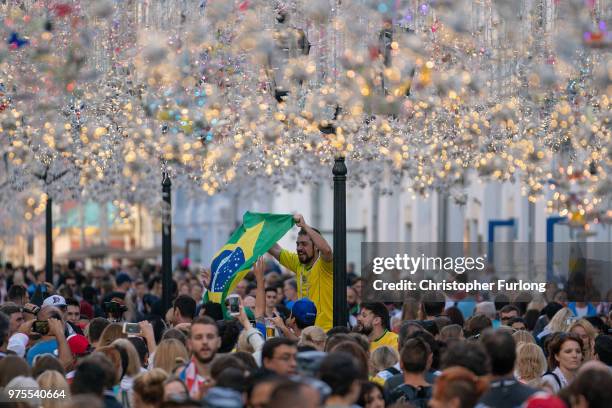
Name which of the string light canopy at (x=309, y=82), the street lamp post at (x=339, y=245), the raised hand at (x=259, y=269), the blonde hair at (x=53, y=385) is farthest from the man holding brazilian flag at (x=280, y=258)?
the blonde hair at (x=53, y=385)

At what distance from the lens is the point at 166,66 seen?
546 inches

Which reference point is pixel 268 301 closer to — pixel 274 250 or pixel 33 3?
pixel 274 250

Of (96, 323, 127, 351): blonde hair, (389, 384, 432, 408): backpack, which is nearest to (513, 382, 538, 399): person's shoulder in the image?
(389, 384, 432, 408): backpack

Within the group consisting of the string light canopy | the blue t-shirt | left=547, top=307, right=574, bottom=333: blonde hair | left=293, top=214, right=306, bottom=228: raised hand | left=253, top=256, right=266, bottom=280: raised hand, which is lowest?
the blue t-shirt

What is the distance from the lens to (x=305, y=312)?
14180 millimetres

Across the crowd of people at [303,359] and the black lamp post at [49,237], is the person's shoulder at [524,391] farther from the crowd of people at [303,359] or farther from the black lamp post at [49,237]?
the black lamp post at [49,237]

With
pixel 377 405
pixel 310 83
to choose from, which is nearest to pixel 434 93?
pixel 310 83

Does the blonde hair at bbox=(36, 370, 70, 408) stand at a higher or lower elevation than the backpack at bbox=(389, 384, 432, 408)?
higher

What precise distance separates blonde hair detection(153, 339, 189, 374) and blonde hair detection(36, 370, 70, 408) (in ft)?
3.73

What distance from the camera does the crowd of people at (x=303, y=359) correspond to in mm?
8906

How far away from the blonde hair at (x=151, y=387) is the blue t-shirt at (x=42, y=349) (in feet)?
11.3

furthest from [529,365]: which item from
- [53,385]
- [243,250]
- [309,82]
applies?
[309,82]

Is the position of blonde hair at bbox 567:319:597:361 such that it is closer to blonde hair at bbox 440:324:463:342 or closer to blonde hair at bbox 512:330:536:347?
blonde hair at bbox 512:330:536:347

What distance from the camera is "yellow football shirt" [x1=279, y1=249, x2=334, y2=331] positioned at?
15836mm
